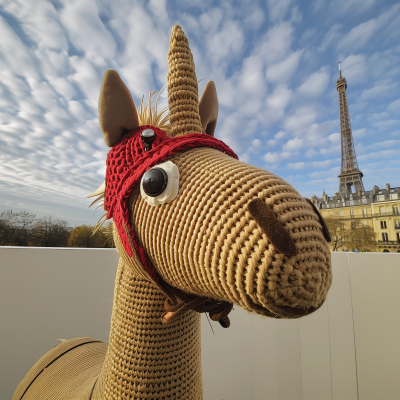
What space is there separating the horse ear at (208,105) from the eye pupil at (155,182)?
0.70ft

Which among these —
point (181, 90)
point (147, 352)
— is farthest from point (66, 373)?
point (181, 90)

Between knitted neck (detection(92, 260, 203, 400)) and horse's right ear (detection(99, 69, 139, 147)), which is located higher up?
horse's right ear (detection(99, 69, 139, 147))

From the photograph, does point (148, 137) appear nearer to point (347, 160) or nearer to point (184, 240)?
point (184, 240)

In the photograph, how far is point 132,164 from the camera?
0.33 metres

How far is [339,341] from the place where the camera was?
91 centimetres

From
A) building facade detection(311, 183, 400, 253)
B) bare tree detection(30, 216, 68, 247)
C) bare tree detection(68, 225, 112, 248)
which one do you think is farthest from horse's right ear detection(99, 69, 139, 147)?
building facade detection(311, 183, 400, 253)

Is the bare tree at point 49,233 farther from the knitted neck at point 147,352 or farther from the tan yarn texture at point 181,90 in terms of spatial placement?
the tan yarn texture at point 181,90

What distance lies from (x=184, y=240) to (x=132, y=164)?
0.15 metres

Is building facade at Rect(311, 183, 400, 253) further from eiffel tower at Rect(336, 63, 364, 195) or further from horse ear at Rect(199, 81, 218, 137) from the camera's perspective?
eiffel tower at Rect(336, 63, 364, 195)

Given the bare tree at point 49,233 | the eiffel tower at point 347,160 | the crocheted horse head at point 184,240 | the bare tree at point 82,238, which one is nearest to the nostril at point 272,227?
the crocheted horse head at point 184,240

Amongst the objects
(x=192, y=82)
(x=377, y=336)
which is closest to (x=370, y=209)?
(x=377, y=336)

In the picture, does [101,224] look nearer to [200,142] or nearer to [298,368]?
[200,142]

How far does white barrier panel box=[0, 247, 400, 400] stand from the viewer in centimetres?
88

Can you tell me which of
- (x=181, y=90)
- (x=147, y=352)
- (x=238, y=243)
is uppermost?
(x=181, y=90)
